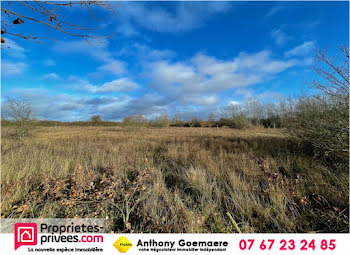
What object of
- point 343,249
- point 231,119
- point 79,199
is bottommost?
point 343,249

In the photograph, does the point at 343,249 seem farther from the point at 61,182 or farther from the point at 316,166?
the point at 61,182

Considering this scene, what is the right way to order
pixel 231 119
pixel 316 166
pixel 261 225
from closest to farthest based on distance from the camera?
pixel 261 225, pixel 316 166, pixel 231 119

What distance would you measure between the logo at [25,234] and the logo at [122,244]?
47.4 inches

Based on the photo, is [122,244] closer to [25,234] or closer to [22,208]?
[25,234]

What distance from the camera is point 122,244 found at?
197 cm

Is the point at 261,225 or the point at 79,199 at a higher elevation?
the point at 79,199

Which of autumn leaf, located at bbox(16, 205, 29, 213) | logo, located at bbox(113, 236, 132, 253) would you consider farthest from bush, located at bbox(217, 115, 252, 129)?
autumn leaf, located at bbox(16, 205, 29, 213)

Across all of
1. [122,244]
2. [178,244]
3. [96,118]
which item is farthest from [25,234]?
[96,118]

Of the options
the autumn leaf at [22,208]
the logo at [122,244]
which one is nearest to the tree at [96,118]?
the autumn leaf at [22,208]

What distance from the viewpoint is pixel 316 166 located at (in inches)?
165

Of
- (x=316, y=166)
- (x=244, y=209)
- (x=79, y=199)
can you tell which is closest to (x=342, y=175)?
(x=316, y=166)

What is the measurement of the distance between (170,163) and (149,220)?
311cm

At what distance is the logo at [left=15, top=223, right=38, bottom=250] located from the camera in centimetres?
202

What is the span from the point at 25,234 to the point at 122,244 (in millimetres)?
1457
